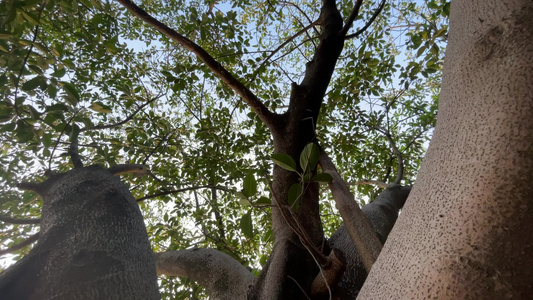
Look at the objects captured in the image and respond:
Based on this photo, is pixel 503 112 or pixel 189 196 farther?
pixel 189 196

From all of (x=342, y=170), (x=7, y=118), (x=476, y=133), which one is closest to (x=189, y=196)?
(x=342, y=170)

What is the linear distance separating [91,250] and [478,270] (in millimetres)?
1190

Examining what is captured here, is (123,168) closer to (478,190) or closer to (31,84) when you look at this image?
(31,84)

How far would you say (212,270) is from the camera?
181 centimetres

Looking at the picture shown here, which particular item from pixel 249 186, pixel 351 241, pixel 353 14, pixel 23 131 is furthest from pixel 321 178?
pixel 23 131

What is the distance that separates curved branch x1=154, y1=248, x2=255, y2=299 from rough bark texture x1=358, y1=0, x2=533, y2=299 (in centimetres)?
120

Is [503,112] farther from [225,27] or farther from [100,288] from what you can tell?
[225,27]

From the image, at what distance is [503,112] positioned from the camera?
550 millimetres

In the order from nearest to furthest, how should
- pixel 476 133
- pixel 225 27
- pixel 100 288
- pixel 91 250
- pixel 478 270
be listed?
pixel 478 270 → pixel 476 133 → pixel 100 288 → pixel 91 250 → pixel 225 27

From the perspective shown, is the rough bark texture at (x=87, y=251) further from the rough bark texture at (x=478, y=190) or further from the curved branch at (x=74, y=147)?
the rough bark texture at (x=478, y=190)

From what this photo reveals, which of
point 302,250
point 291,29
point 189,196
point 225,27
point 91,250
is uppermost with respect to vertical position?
point 291,29

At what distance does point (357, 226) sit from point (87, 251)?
0.98m

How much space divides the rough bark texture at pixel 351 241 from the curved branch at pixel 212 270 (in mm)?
487

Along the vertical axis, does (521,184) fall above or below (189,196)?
below
